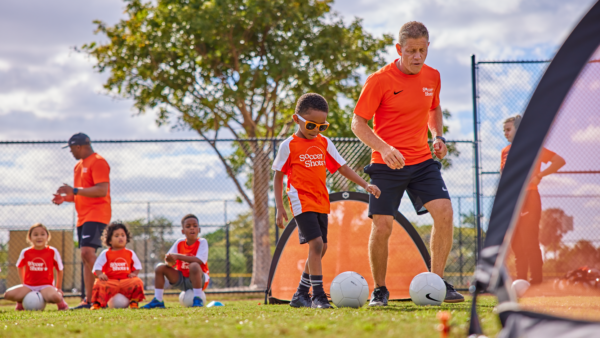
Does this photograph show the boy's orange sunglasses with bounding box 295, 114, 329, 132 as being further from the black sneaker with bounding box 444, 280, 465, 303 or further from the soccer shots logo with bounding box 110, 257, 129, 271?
the soccer shots logo with bounding box 110, 257, 129, 271

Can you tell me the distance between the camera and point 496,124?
757cm

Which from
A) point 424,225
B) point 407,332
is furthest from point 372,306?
point 424,225

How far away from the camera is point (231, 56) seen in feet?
41.5

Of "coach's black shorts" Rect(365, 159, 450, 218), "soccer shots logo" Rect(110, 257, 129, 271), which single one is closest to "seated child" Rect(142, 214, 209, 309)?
"soccer shots logo" Rect(110, 257, 129, 271)

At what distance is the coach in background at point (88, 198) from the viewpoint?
6115 mm

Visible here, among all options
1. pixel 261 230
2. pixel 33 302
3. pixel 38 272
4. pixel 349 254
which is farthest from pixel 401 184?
pixel 261 230

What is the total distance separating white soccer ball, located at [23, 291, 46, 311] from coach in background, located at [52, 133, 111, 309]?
0.44 m

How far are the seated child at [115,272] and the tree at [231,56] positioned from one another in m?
5.37

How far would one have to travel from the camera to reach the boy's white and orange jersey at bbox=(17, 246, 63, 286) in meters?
6.50

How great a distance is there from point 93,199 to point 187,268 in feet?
4.44

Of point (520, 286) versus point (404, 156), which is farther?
point (404, 156)

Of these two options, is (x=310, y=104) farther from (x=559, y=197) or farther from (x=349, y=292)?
(x=559, y=197)

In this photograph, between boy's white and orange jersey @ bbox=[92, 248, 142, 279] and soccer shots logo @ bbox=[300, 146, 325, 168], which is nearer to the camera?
soccer shots logo @ bbox=[300, 146, 325, 168]

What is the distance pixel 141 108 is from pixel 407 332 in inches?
466
